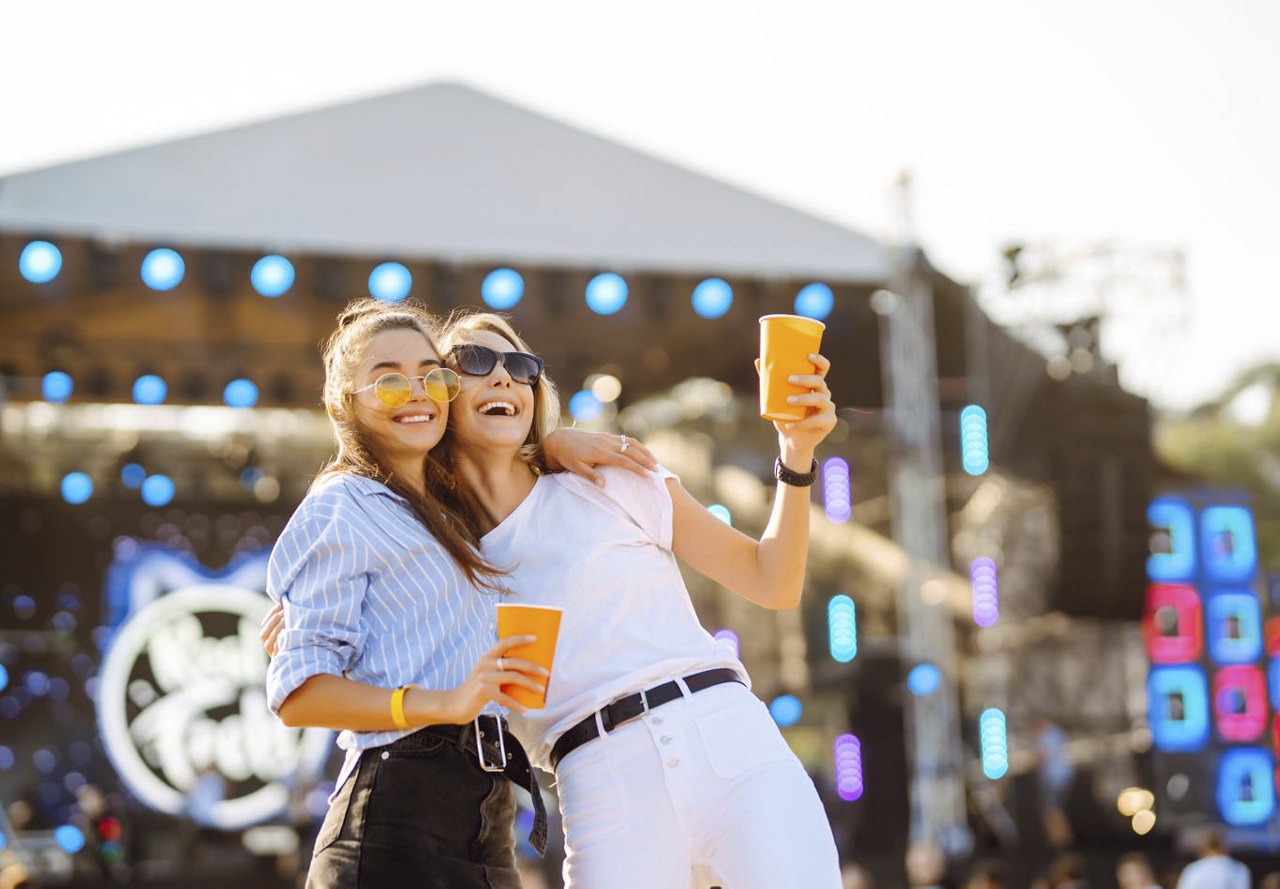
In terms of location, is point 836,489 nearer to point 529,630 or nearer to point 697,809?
point 697,809

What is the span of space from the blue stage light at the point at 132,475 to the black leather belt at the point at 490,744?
12859mm

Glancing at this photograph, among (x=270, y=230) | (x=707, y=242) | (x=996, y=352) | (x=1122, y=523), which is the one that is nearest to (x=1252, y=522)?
(x=1122, y=523)

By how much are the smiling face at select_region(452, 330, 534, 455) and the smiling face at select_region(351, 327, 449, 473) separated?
A: 98mm

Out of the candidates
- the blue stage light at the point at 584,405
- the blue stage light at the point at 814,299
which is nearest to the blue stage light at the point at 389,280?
the blue stage light at the point at 584,405

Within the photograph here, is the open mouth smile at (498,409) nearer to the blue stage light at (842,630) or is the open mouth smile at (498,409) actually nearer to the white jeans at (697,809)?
the white jeans at (697,809)

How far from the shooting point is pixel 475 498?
223cm

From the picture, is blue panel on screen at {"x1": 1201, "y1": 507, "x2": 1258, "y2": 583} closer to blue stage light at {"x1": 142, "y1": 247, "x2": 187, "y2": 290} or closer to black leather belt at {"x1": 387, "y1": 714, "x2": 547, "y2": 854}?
blue stage light at {"x1": 142, "y1": 247, "x2": 187, "y2": 290}

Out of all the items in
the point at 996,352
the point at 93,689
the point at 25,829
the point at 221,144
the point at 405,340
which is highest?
the point at 221,144

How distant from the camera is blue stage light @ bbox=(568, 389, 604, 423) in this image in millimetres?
10953

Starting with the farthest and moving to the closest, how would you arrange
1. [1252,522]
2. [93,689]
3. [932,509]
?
[93,689]
[1252,522]
[932,509]

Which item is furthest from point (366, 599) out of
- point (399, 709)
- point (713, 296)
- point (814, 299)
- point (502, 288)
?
point (814, 299)

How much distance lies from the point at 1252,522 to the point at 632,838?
38.6 feet

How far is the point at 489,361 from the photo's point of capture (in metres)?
2.19

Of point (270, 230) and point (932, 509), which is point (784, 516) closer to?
point (270, 230)
